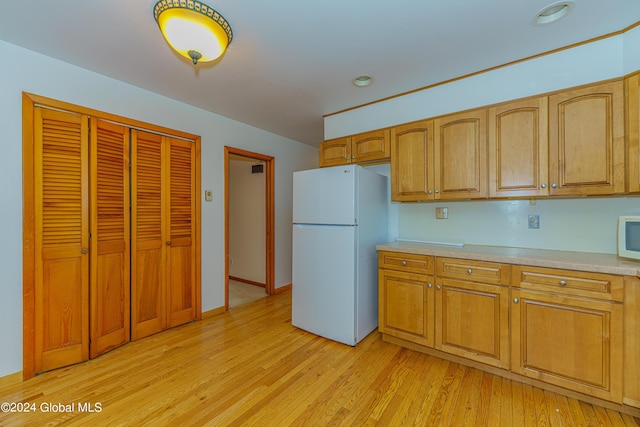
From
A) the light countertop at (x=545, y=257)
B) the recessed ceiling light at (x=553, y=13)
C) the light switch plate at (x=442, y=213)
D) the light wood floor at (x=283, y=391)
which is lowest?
the light wood floor at (x=283, y=391)

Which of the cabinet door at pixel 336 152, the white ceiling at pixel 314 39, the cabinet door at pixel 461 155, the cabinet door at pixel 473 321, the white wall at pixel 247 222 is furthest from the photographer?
the white wall at pixel 247 222

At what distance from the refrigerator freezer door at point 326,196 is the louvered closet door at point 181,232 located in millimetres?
1148

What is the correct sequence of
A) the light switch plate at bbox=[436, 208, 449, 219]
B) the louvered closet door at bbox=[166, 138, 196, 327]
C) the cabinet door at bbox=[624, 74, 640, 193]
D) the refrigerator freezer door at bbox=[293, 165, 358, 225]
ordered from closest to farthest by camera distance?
1. the cabinet door at bbox=[624, 74, 640, 193]
2. the refrigerator freezer door at bbox=[293, 165, 358, 225]
3. the light switch plate at bbox=[436, 208, 449, 219]
4. the louvered closet door at bbox=[166, 138, 196, 327]

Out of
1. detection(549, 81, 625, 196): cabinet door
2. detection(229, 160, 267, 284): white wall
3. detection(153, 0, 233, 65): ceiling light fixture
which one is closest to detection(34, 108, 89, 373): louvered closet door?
detection(153, 0, 233, 65): ceiling light fixture

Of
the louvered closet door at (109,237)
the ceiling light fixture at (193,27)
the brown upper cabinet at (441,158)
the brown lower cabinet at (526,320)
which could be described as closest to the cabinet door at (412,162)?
the brown upper cabinet at (441,158)

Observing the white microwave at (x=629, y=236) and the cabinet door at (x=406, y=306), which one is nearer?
the white microwave at (x=629, y=236)

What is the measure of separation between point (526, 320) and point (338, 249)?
4.80 feet

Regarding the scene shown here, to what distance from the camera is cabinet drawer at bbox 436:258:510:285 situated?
1.95 m

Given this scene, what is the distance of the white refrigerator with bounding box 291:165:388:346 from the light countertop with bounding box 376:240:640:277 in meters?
0.39

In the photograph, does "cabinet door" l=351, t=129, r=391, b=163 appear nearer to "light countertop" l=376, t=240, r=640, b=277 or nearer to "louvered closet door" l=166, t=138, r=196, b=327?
"light countertop" l=376, t=240, r=640, b=277

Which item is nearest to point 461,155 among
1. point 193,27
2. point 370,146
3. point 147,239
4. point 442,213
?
point 442,213

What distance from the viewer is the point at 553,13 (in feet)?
5.26

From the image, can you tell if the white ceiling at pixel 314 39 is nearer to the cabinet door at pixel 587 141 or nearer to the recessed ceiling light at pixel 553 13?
the recessed ceiling light at pixel 553 13

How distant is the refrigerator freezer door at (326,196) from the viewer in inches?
97.3
